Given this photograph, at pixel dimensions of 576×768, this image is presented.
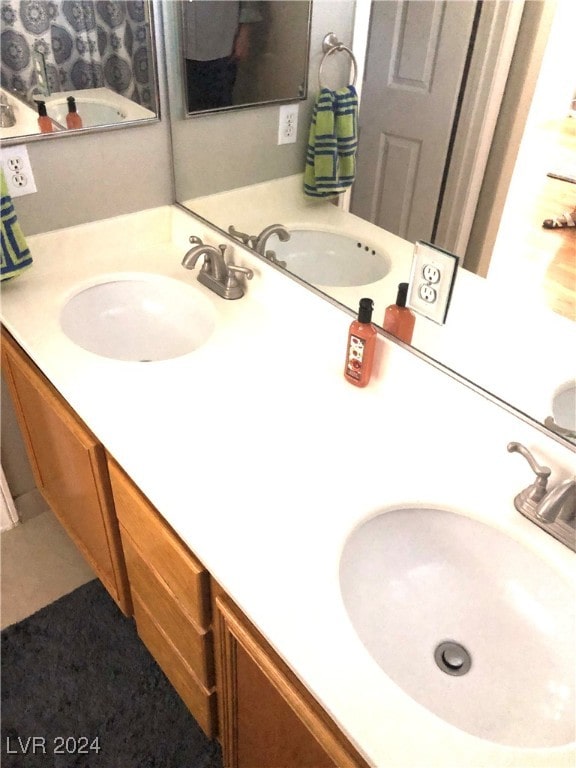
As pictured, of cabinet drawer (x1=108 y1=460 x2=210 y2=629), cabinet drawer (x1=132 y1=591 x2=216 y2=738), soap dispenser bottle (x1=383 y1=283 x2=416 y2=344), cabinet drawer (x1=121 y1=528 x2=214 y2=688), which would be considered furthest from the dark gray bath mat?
soap dispenser bottle (x1=383 y1=283 x2=416 y2=344)

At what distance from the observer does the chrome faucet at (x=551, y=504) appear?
0.88 metres

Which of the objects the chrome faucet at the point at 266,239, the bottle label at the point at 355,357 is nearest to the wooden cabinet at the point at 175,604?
the bottle label at the point at 355,357

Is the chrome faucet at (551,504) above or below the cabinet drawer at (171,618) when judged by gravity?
above

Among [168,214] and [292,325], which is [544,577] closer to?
[292,325]

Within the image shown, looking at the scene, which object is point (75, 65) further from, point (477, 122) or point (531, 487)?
point (531, 487)

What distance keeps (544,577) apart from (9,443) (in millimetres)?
1523

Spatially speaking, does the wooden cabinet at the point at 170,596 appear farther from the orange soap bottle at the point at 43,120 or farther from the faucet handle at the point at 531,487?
the orange soap bottle at the point at 43,120

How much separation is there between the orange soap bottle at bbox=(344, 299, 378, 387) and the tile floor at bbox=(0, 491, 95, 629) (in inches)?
44.3

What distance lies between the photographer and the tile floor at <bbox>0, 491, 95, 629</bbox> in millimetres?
1716

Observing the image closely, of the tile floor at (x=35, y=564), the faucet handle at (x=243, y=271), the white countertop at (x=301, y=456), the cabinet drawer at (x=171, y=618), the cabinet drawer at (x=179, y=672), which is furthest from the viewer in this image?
the tile floor at (x=35, y=564)

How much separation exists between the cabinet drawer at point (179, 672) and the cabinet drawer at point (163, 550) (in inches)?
9.2

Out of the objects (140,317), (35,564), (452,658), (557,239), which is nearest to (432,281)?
(557,239)

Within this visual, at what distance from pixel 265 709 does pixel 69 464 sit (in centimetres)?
74

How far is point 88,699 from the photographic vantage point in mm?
1494
